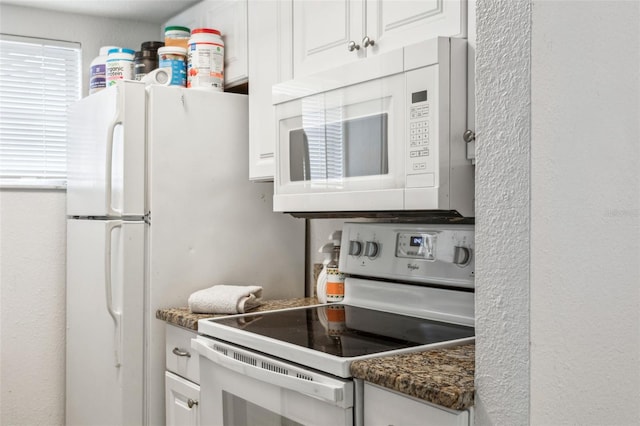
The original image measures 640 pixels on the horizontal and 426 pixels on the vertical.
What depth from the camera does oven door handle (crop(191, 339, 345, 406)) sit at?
154cm

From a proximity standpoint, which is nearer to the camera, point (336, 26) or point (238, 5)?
point (336, 26)

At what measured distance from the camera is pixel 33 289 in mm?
3105

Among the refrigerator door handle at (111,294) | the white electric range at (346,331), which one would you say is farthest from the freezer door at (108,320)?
the white electric range at (346,331)

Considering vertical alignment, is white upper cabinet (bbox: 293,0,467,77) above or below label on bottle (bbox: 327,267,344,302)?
above

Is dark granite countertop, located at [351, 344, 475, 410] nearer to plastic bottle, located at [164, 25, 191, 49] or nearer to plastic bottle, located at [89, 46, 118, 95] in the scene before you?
plastic bottle, located at [164, 25, 191, 49]

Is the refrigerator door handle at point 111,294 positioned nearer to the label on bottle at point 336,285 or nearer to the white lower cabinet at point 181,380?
the white lower cabinet at point 181,380

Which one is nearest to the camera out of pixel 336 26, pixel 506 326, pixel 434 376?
pixel 506 326

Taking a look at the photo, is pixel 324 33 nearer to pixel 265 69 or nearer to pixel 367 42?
pixel 367 42

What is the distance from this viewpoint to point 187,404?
7.69 ft

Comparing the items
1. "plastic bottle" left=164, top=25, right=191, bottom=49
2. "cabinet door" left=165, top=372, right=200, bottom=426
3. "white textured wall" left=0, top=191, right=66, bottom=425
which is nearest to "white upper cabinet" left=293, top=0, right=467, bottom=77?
"plastic bottle" left=164, top=25, right=191, bottom=49

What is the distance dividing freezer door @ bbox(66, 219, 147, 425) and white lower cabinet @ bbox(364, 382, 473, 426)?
125cm
